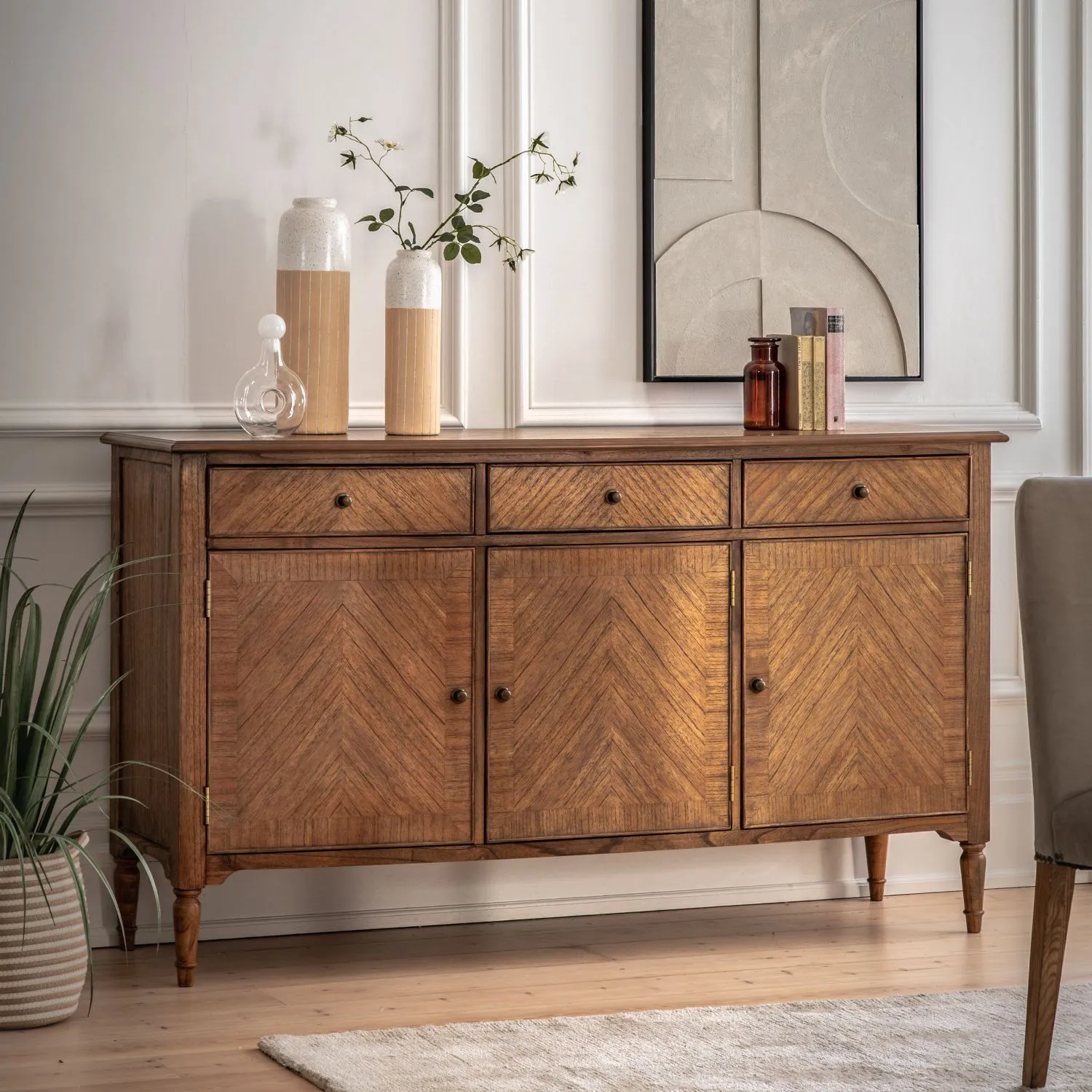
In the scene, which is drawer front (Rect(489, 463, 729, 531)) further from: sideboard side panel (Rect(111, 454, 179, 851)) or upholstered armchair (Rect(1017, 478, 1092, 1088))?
upholstered armchair (Rect(1017, 478, 1092, 1088))

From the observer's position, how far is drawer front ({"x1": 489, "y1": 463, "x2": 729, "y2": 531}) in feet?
8.93

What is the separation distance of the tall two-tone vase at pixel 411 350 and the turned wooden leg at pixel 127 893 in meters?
0.90

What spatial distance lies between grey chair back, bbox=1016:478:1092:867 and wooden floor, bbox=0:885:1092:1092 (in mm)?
683

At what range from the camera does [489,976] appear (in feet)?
9.14

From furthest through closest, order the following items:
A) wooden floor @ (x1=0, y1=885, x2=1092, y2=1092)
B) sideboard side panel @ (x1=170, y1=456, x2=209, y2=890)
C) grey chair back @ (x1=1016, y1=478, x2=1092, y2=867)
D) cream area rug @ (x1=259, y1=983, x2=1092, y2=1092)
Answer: sideboard side panel @ (x1=170, y1=456, x2=209, y2=890) → wooden floor @ (x1=0, y1=885, x2=1092, y2=1092) → cream area rug @ (x1=259, y1=983, x2=1092, y2=1092) → grey chair back @ (x1=1016, y1=478, x2=1092, y2=867)

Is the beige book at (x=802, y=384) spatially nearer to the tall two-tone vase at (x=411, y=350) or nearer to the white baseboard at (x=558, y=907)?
the tall two-tone vase at (x=411, y=350)

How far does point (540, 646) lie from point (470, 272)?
0.82 m

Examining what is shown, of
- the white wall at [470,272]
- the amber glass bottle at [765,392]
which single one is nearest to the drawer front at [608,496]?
the amber glass bottle at [765,392]

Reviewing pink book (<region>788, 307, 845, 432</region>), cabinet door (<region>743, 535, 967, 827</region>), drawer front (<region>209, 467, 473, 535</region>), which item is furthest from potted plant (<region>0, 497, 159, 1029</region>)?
pink book (<region>788, 307, 845, 432</region>)

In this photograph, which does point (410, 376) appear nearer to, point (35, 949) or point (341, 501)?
point (341, 501)

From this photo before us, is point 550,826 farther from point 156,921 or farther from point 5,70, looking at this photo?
point 5,70

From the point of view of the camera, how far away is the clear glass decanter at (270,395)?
2.74 meters

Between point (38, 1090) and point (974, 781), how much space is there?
1.67 metres

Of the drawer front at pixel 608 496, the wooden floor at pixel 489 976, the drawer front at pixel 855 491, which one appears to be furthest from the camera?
the drawer front at pixel 855 491
